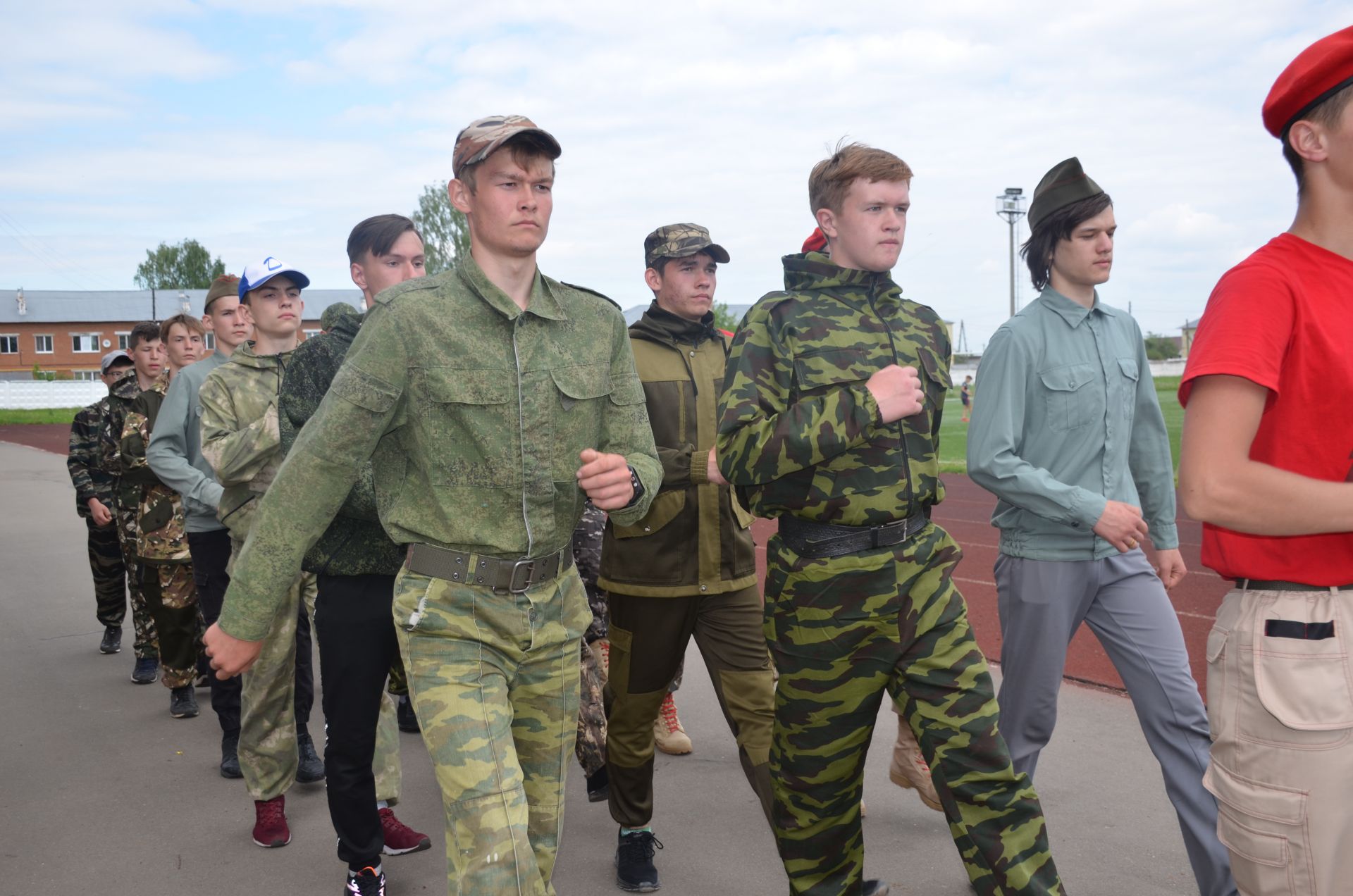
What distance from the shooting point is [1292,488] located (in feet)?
6.69

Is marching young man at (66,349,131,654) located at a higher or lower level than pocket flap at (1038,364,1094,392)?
lower

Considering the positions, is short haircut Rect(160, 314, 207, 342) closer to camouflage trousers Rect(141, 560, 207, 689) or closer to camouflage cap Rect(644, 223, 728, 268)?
camouflage trousers Rect(141, 560, 207, 689)

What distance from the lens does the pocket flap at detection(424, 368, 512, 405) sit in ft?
9.35

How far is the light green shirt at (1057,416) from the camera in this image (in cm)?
380

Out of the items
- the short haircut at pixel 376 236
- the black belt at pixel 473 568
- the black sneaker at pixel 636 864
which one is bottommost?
the black sneaker at pixel 636 864

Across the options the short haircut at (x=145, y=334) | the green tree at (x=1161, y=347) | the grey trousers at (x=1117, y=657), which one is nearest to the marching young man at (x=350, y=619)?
the grey trousers at (x=1117, y=657)

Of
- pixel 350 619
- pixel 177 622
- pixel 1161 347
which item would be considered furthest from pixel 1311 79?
pixel 1161 347

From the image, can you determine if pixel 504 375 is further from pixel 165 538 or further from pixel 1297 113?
pixel 165 538

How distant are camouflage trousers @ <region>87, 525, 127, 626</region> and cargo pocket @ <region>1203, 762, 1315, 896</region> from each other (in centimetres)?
753

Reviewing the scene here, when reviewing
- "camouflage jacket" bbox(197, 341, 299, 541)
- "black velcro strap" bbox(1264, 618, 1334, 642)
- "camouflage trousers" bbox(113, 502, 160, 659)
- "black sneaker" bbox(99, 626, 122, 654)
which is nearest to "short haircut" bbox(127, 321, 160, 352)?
"camouflage trousers" bbox(113, 502, 160, 659)

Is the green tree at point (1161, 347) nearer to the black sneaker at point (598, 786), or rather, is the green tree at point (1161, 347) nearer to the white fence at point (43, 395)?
the white fence at point (43, 395)

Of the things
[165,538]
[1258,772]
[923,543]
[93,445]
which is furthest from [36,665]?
[1258,772]

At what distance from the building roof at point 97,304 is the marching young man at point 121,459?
259ft

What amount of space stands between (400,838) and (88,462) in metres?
5.29
